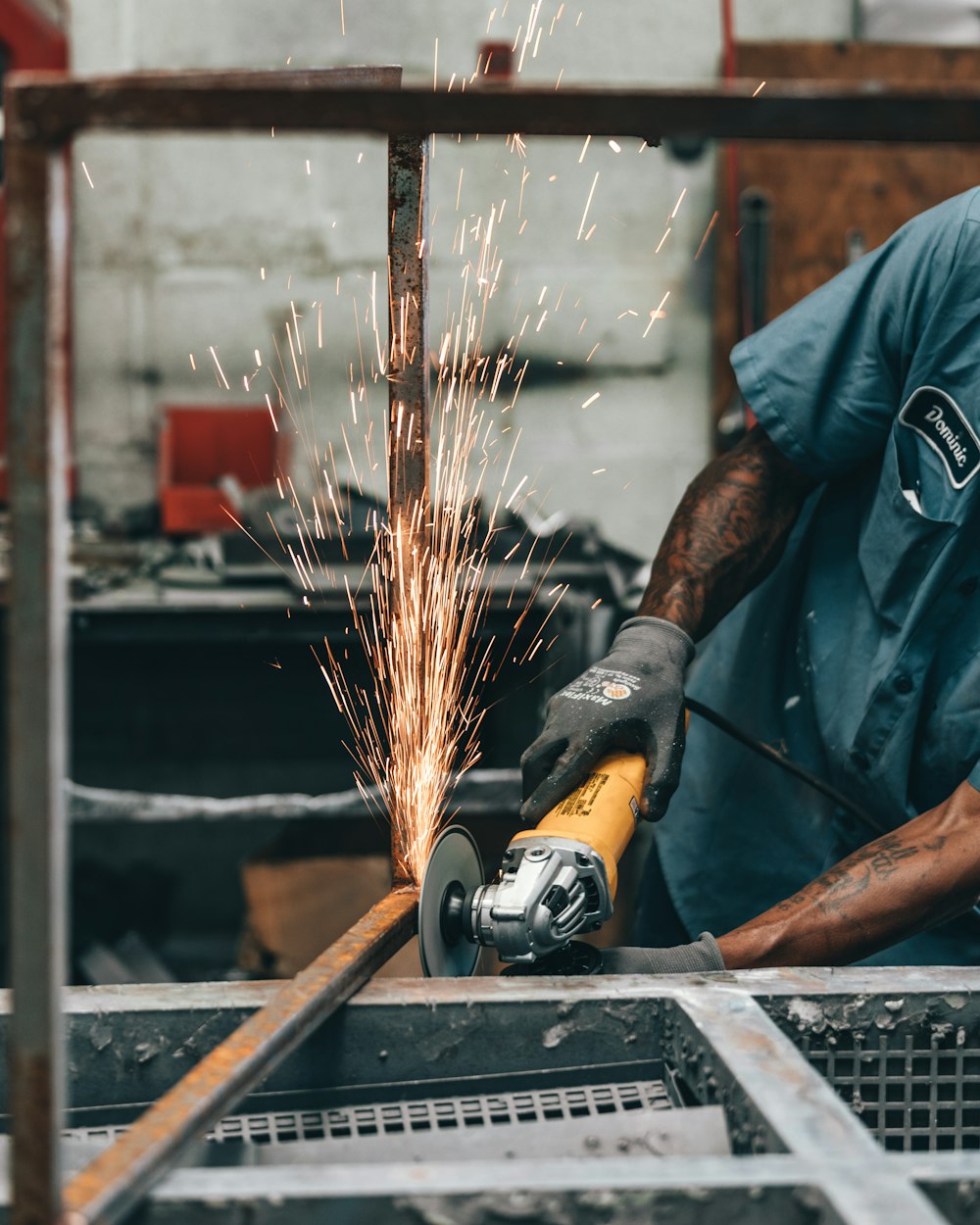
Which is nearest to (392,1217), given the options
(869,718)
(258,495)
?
(869,718)

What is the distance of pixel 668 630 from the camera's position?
160cm

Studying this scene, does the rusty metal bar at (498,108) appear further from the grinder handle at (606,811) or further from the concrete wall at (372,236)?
the concrete wall at (372,236)

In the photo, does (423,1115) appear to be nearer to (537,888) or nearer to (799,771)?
(537,888)

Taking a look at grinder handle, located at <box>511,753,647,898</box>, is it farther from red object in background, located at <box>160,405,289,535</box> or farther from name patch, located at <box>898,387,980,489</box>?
red object in background, located at <box>160,405,289,535</box>

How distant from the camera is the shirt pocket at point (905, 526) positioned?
59.8 inches

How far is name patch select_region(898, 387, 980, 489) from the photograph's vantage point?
4.88ft

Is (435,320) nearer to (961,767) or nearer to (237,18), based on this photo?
(237,18)

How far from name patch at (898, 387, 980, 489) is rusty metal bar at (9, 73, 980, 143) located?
86 cm

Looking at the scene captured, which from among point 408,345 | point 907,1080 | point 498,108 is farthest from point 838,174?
point 498,108

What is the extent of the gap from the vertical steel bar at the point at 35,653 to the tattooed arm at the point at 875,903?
821 mm

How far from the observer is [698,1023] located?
40.6 inches

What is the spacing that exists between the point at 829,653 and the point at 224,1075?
3.53ft

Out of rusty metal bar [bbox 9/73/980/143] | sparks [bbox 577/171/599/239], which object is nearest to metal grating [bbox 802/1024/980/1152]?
rusty metal bar [bbox 9/73/980/143]

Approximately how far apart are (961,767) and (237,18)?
9.93 feet
